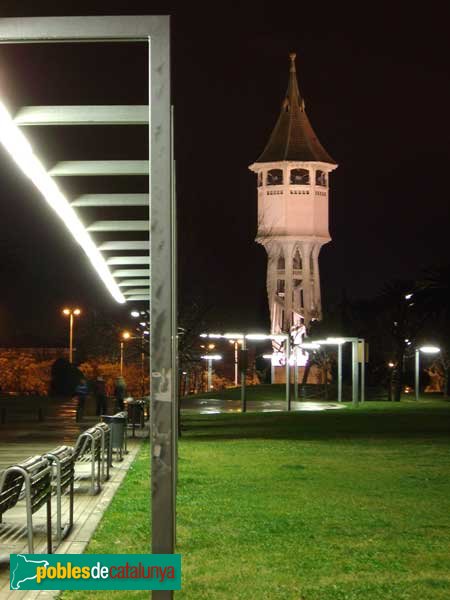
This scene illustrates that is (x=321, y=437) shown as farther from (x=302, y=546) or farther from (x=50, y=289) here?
(x=50, y=289)

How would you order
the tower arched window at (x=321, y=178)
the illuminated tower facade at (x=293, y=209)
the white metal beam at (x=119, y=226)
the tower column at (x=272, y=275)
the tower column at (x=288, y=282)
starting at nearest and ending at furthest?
the white metal beam at (x=119, y=226), the tower column at (x=288, y=282), the illuminated tower facade at (x=293, y=209), the tower column at (x=272, y=275), the tower arched window at (x=321, y=178)

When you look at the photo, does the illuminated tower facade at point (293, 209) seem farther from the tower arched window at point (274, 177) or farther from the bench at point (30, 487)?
the bench at point (30, 487)

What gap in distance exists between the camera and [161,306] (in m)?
7.96

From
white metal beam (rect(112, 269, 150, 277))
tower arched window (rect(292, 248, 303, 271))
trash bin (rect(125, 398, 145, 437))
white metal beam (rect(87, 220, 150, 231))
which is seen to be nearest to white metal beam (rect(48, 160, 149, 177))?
white metal beam (rect(87, 220, 150, 231))

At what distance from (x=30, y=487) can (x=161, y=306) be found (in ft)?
13.1

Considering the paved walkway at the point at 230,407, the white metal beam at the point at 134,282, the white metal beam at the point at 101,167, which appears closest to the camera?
the white metal beam at the point at 101,167

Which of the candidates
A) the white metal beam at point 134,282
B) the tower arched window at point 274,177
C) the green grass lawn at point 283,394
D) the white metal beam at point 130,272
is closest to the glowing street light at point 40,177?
the white metal beam at point 130,272

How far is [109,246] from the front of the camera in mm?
17781

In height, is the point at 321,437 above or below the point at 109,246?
below

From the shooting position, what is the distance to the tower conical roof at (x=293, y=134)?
126 m

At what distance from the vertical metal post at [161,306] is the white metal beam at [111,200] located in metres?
4.66

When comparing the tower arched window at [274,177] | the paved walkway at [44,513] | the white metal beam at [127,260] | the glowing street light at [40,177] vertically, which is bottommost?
the paved walkway at [44,513]

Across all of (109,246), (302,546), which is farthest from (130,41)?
(109,246)

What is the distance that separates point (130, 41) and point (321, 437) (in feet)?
80.5
